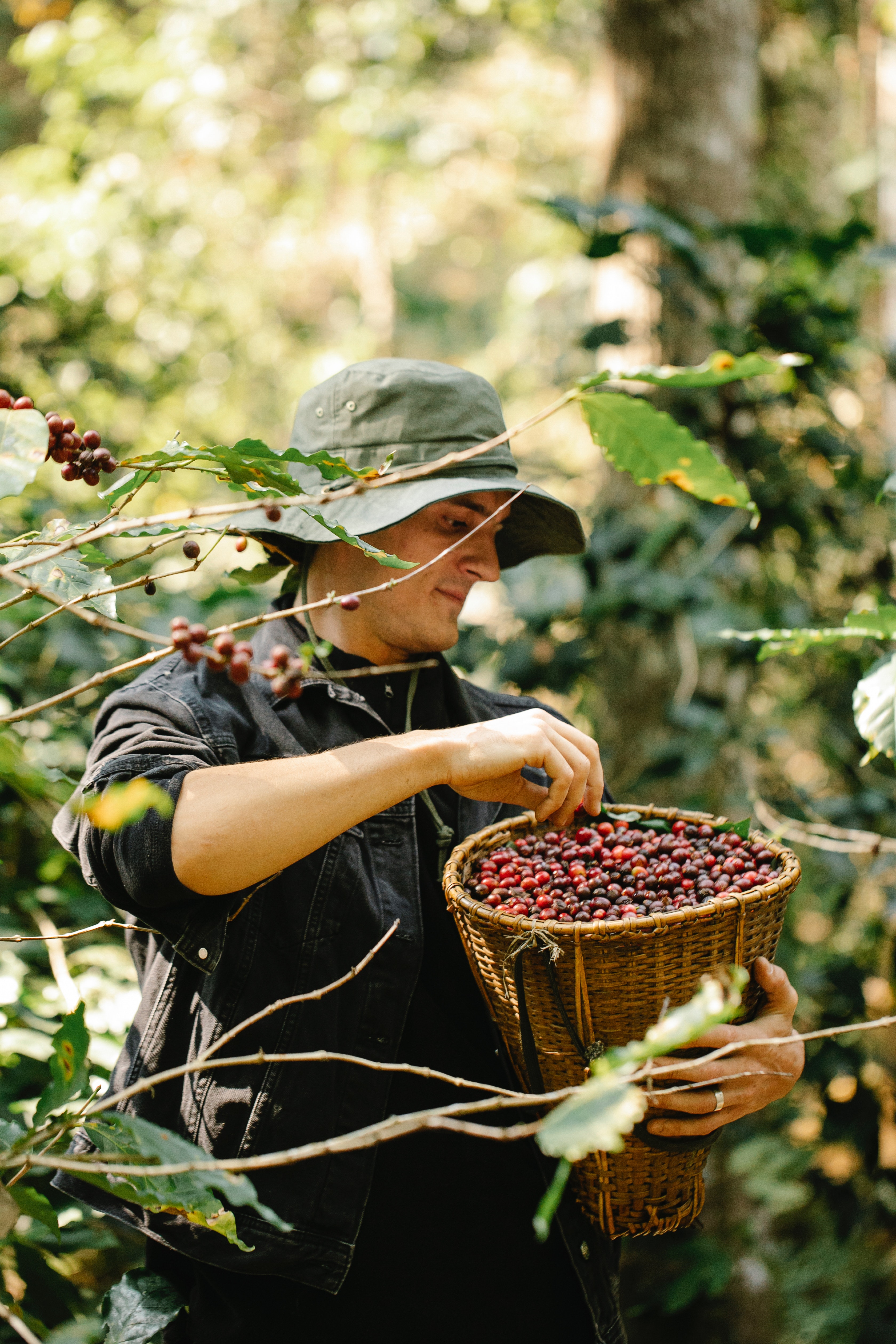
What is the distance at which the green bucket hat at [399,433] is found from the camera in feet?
4.03

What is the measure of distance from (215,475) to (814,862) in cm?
224

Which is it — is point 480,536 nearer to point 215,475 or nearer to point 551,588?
point 215,475

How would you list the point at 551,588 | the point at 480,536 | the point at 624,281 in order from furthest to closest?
the point at 624,281, the point at 551,588, the point at 480,536

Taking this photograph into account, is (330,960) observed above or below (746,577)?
above

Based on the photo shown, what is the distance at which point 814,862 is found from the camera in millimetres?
2641

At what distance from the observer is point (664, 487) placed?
2625 millimetres

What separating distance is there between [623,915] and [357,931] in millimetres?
374

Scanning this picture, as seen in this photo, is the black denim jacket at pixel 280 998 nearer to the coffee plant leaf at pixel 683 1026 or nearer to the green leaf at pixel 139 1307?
the green leaf at pixel 139 1307

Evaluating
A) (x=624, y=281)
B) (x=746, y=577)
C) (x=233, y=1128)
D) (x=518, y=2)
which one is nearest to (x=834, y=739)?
(x=746, y=577)

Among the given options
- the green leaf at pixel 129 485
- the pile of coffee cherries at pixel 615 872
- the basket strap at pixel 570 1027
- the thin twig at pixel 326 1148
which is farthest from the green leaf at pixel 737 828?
the green leaf at pixel 129 485

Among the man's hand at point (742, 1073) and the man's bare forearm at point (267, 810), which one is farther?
the man's hand at point (742, 1073)

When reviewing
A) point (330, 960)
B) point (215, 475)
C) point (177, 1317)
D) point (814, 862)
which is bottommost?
point (814, 862)

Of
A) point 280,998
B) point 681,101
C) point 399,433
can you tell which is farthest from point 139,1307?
point 681,101

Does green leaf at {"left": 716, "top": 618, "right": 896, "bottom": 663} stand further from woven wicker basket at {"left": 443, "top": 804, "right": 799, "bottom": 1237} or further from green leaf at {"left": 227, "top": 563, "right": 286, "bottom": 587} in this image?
green leaf at {"left": 227, "top": 563, "right": 286, "bottom": 587}
